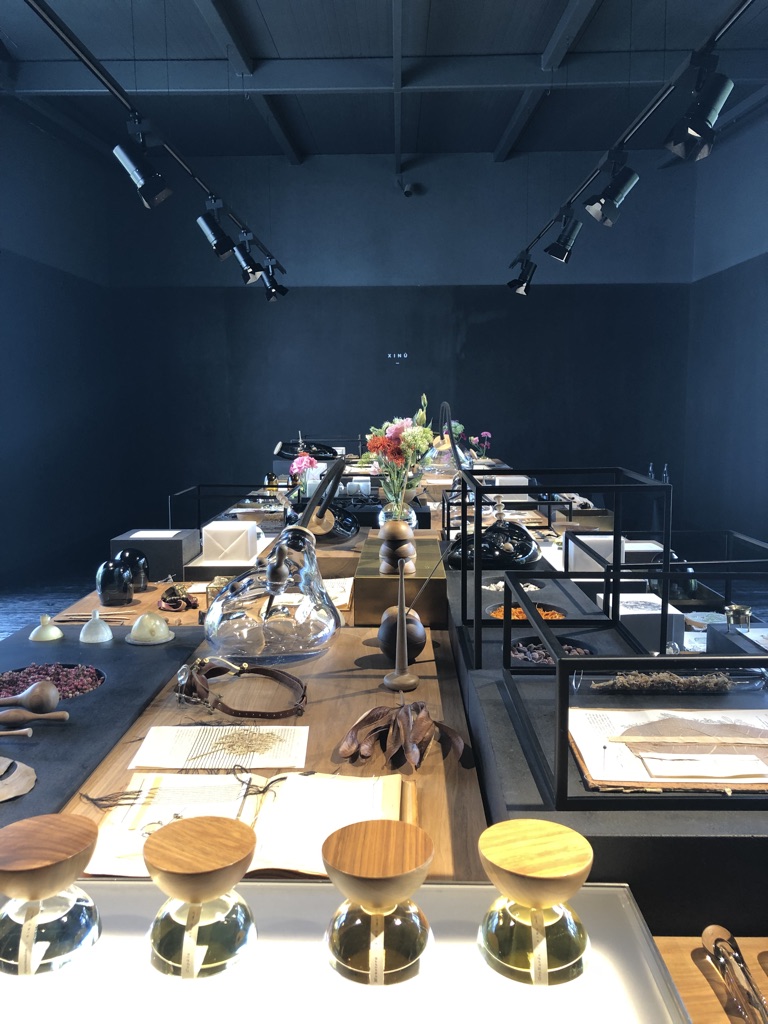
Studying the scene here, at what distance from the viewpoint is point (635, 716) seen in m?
1.50

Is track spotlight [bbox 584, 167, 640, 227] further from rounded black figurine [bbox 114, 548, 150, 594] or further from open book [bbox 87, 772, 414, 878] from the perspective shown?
open book [bbox 87, 772, 414, 878]

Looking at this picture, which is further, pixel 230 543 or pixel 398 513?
pixel 398 513

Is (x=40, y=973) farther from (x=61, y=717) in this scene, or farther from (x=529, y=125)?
(x=529, y=125)

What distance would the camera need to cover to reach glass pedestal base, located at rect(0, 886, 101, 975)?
73cm

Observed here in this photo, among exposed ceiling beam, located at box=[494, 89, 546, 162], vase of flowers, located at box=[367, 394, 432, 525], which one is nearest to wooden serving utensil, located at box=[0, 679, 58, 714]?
vase of flowers, located at box=[367, 394, 432, 525]

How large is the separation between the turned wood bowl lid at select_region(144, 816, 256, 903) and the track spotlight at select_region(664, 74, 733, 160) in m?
4.38

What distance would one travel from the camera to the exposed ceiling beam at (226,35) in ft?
18.0

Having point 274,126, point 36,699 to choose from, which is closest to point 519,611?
point 36,699

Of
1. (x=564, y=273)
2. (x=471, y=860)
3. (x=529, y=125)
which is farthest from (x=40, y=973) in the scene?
(x=564, y=273)

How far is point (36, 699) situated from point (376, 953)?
4.23ft

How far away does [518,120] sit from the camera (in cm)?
815

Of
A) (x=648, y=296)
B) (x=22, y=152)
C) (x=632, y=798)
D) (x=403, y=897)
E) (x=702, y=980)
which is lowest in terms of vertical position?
(x=702, y=980)

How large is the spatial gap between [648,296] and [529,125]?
8.32ft

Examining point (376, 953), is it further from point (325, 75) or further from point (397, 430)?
point (325, 75)
